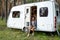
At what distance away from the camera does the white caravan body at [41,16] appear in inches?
474

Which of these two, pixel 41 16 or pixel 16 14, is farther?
pixel 16 14

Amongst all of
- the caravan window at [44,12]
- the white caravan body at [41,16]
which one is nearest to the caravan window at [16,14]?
the white caravan body at [41,16]

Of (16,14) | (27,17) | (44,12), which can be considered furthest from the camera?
(16,14)

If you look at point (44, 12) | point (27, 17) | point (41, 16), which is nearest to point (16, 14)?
point (27, 17)

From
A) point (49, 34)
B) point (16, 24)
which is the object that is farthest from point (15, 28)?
point (49, 34)

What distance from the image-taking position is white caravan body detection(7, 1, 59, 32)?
12047 mm

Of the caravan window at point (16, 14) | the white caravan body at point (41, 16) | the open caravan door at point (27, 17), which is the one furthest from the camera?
the caravan window at point (16, 14)

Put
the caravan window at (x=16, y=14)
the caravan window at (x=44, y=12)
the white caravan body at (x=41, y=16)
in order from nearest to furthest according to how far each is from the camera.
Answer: the white caravan body at (x=41, y=16)
the caravan window at (x=44, y=12)
the caravan window at (x=16, y=14)

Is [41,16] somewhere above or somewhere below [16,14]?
below

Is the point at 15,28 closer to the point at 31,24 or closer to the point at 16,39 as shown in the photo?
the point at 31,24

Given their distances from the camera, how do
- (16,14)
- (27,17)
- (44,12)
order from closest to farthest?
(44,12), (27,17), (16,14)

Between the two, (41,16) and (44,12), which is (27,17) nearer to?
(41,16)

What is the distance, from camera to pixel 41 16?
12688mm

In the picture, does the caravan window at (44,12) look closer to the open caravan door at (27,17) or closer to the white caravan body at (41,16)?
the white caravan body at (41,16)
